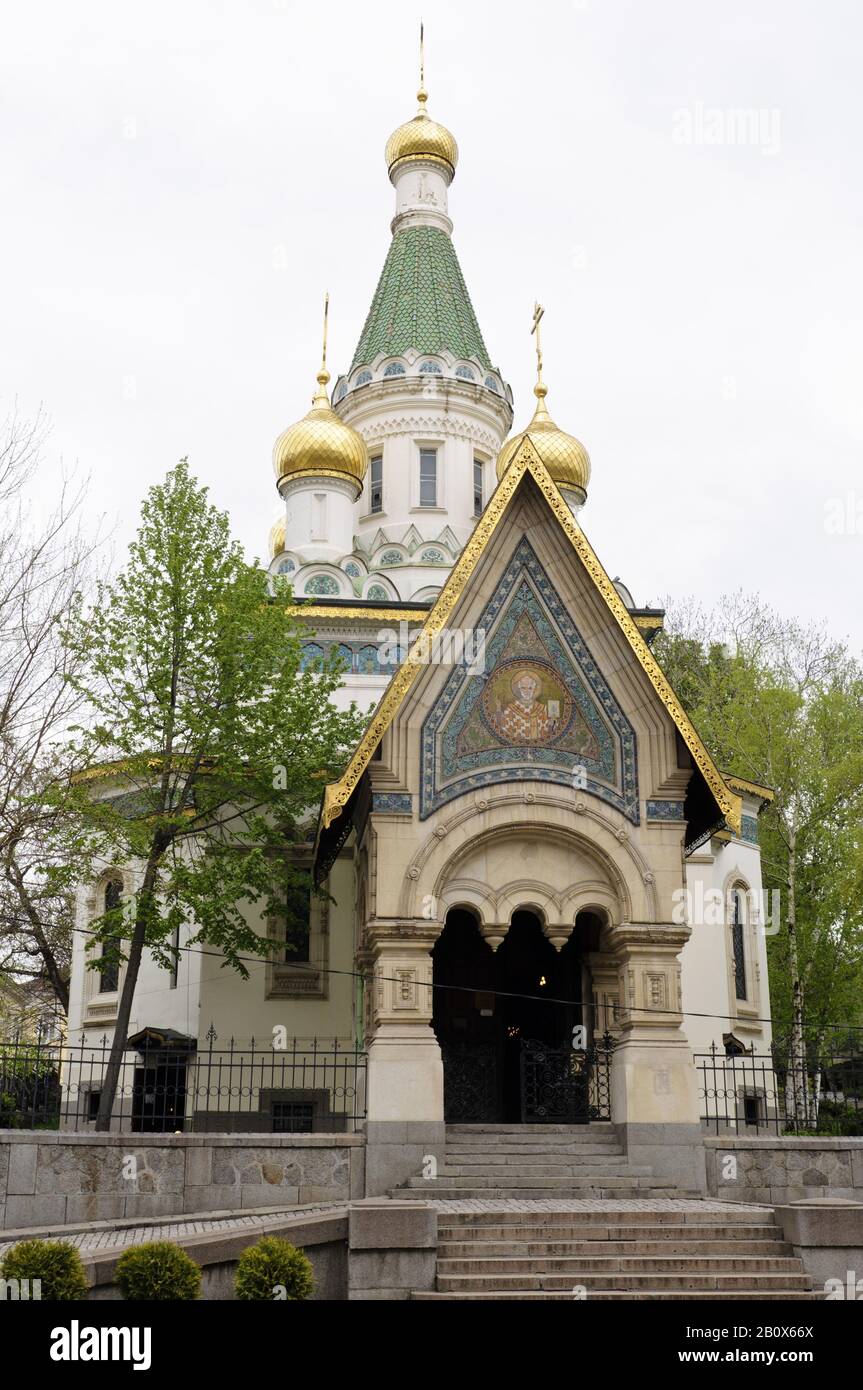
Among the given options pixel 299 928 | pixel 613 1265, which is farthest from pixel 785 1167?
pixel 299 928

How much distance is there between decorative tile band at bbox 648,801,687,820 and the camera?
1612 centimetres

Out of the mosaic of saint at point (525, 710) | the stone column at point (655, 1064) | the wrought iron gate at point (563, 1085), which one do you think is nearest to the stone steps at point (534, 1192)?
the stone column at point (655, 1064)

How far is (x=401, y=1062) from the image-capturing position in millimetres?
14961

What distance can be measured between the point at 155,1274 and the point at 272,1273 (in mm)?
992

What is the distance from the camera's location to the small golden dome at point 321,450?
28719mm

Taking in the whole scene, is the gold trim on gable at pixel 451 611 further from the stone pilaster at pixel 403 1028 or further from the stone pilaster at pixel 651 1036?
the stone pilaster at pixel 651 1036

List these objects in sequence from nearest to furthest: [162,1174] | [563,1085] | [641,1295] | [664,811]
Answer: [641,1295]
[162,1174]
[664,811]
[563,1085]

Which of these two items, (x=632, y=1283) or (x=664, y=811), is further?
(x=664, y=811)

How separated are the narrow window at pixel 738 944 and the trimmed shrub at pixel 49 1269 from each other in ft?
57.9

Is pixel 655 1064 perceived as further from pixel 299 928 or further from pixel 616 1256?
pixel 299 928

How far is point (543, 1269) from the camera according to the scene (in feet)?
38.8

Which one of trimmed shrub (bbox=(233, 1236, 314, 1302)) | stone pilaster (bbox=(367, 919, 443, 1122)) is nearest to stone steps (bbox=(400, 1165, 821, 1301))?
trimmed shrub (bbox=(233, 1236, 314, 1302))

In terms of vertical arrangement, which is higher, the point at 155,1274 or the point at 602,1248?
the point at 155,1274
